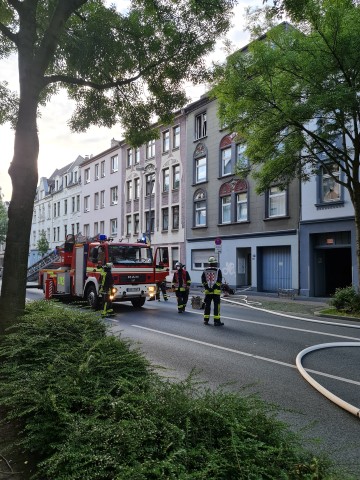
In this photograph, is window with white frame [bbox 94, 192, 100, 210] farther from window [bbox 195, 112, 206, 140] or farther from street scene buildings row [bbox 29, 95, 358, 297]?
window [bbox 195, 112, 206, 140]

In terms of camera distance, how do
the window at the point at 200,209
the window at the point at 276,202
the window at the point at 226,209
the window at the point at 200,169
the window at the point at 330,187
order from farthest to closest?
1. the window at the point at 200,169
2. the window at the point at 200,209
3. the window at the point at 226,209
4. the window at the point at 276,202
5. the window at the point at 330,187

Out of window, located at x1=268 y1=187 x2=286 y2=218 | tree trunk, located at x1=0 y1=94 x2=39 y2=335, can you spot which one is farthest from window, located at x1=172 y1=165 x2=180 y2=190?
tree trunk, located at x1=0 y1=94 x2=39 y2=335

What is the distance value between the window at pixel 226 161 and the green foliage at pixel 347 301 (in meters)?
14.7

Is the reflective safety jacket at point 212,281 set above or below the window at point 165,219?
below

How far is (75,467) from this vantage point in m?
2.24

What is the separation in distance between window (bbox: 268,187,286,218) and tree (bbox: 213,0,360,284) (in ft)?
24.6

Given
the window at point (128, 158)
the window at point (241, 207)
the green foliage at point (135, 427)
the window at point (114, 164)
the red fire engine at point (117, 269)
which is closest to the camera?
the green foliage at point (135, 427)

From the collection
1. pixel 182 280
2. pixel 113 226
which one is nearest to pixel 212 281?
pixel 182 280

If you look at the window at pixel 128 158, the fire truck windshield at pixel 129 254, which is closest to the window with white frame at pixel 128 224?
the window at pixel 128 158

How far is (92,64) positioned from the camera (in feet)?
24.5

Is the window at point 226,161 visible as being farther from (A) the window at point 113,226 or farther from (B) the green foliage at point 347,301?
(A) the window at point 113,226

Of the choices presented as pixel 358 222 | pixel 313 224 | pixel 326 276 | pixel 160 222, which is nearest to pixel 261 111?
pixel 358 222

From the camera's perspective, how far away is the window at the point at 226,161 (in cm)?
2800

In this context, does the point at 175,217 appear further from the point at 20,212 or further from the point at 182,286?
the point at 20,212
